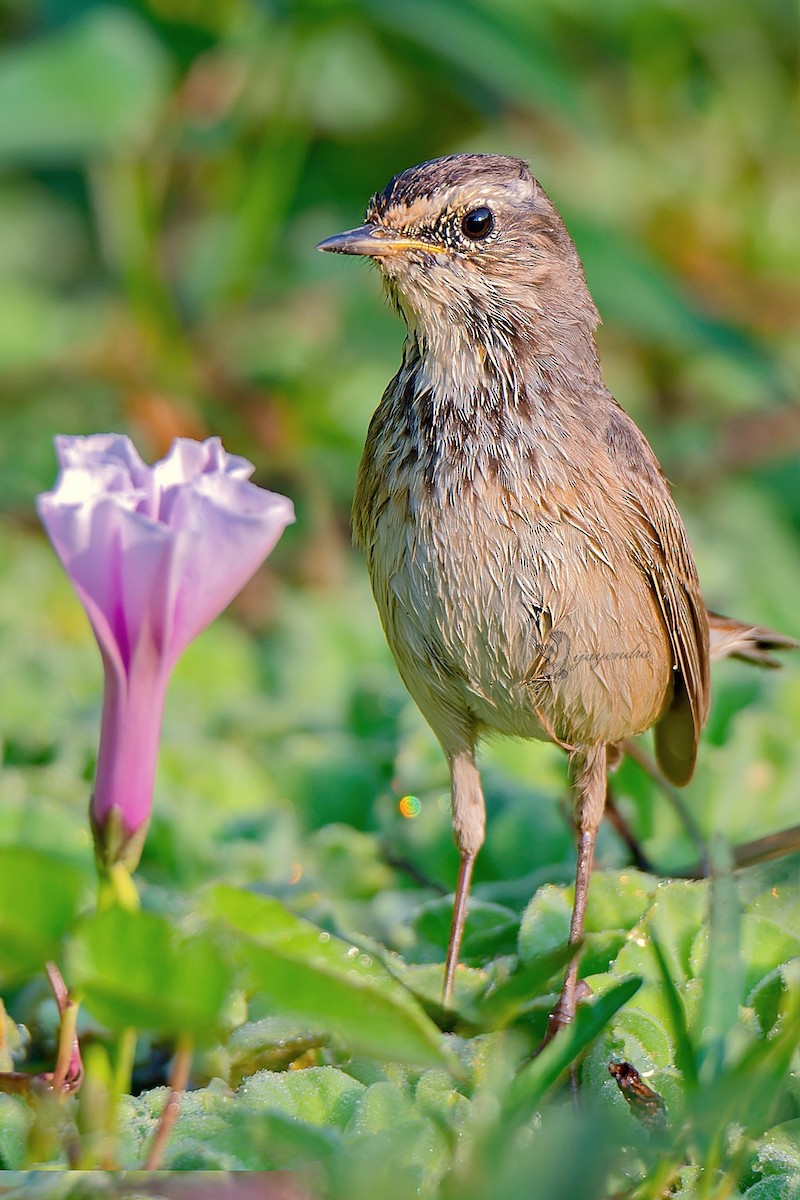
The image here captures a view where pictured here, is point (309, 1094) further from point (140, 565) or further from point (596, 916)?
point (140, 565)

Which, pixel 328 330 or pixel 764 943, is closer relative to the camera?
pixel 764 943

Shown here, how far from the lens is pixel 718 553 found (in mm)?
4320

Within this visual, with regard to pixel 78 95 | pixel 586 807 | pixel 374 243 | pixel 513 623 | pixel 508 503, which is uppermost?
pixel 78 95

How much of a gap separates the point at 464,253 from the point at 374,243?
0.47ft

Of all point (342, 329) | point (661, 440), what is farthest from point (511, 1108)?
point (661, 440)

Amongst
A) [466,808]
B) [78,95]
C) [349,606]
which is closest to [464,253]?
[466,808]

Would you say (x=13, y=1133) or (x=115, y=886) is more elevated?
(x=115, y=886)

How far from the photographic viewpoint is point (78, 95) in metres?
4.44

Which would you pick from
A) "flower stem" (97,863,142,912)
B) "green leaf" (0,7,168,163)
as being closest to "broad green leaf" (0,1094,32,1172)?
"flower stem" (97,863,142,912)

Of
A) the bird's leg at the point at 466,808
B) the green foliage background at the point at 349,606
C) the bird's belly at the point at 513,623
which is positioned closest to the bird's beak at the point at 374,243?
the bird's belly at the point at 513,623

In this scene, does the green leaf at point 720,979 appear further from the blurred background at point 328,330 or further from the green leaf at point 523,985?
the blurred background at point 328,330

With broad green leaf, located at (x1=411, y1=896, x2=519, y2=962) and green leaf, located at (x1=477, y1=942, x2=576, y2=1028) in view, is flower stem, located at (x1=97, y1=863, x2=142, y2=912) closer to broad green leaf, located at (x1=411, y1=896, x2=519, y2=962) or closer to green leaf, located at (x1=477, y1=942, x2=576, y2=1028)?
green leaf, located at (x1=477, y1=942, x2=576, y2=1028)

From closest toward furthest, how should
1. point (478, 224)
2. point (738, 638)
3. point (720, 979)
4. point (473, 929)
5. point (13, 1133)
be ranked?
point (720, 979), point (13, 1133), point (478, 224), point (473, 929), point (738, 638)

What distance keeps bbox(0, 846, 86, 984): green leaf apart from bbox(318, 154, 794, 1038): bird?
2.83ft
